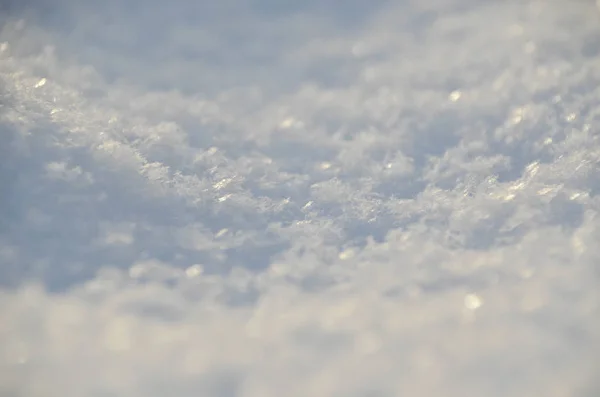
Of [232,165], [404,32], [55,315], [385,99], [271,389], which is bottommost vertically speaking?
[271,389]

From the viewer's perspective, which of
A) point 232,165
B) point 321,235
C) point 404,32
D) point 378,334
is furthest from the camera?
point 404,32

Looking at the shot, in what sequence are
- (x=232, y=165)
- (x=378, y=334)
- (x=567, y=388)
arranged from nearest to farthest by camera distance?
(x=567, y=388) → (x=378, y=334) → (x=232, y=165)

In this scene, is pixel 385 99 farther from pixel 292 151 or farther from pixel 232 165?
pixel 232 165

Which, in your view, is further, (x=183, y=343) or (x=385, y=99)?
(x=385, y=99)

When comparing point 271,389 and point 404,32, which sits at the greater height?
point 404,32

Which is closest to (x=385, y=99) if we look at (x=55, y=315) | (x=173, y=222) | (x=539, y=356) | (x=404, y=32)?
(x=404, y=32)

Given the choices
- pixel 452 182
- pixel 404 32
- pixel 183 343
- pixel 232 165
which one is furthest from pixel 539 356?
pixel 404 32

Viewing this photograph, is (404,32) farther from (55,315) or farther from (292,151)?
(55,315)
